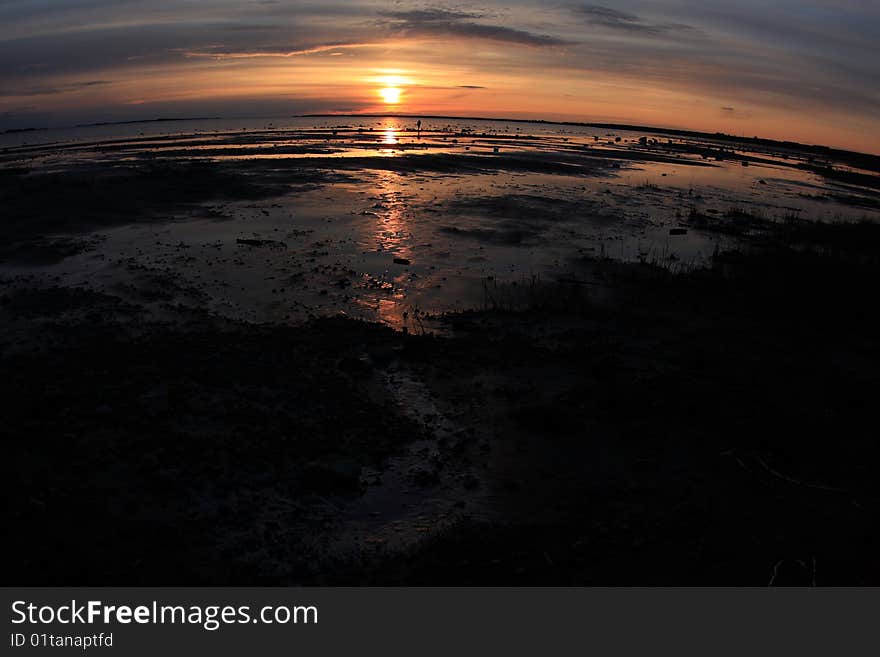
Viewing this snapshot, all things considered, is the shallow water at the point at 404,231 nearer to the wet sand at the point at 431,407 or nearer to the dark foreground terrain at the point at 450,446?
the wet sand at the point at 431,407

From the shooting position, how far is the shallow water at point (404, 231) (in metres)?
14.4

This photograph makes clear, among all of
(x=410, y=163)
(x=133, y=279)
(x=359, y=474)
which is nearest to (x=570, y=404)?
(x=359, y=474)

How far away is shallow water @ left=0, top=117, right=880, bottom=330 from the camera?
14398 mm

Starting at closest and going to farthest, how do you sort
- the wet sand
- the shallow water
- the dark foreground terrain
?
the dark foreground terrain < the wet sand < the shallow water

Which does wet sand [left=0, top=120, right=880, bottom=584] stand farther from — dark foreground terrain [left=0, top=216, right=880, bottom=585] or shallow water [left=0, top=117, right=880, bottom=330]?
shallow water [left=0, top=117, right=880, bottom=330]

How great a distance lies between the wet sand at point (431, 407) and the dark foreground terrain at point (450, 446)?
4 centimetres

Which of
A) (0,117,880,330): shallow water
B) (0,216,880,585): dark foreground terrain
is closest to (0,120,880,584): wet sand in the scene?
(0,216,880,585): dark foreground terrain

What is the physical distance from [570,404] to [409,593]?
489 cm

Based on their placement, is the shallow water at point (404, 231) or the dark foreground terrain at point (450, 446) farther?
the shallow water at point (404, 231)

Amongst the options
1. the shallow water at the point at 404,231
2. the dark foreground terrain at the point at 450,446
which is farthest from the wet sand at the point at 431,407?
the shallow water at the point at 404,231

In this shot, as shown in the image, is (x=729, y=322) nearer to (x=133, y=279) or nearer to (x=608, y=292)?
(x=608, y=292)

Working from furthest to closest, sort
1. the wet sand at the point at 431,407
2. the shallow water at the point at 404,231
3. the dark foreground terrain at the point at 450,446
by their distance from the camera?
the shallow water at the point at 404,231
the wet sand at the point at 431,407
the dark foreground terrain at the point at 450,446

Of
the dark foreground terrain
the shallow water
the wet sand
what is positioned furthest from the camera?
the shallow water

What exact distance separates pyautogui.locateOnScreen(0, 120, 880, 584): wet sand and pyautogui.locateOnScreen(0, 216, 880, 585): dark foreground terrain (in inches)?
1.6
